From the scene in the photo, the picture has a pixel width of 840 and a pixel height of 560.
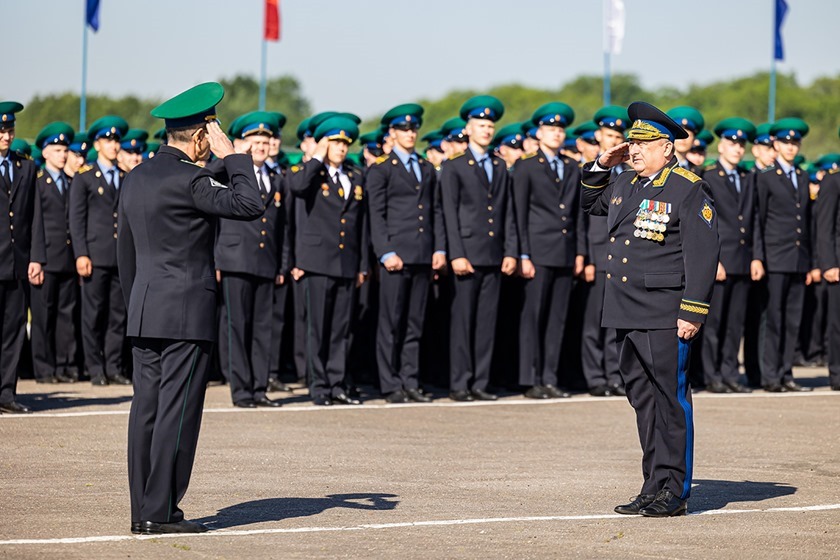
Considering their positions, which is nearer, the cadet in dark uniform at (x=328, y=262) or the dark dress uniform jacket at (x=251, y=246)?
the dark dress uniform jacket at (x=251, y=246)

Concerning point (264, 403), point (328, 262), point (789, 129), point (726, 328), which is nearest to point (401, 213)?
point (328, 262)

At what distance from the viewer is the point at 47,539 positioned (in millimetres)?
7180

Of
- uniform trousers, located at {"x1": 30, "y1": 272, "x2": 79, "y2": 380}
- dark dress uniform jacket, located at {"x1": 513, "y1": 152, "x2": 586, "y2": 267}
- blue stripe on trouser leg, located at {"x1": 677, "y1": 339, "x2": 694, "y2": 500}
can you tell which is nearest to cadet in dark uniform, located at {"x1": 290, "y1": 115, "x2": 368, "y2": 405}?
dark dress uniform jacket, located at {"x1": 513, "y1": 152, "x2": 586, "y2": 267}

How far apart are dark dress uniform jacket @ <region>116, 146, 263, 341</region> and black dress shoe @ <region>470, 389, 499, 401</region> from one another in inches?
258

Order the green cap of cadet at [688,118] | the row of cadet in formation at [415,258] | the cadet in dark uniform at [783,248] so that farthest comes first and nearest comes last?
the cadet in dark uniform at [783,248] → the green cap of cadet at [688,118] → the row of cadet in formation at [415,258]

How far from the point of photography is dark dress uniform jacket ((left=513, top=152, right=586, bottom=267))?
1416 centimetres

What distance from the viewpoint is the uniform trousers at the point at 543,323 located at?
14266 millimetres

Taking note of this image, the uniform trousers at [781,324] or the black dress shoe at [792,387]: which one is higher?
the uniform trousers at [781,324]

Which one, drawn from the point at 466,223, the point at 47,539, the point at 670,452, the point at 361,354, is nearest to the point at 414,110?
the point at 466,223

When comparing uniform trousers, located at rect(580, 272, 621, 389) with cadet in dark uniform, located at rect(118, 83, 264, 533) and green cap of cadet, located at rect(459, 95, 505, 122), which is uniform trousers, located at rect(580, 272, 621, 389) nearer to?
green cap of cadet, located at rect(459, 95, 505, 122)

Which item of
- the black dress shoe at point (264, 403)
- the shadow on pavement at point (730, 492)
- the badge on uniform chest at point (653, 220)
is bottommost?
the black dress shoe at point (264, 403)

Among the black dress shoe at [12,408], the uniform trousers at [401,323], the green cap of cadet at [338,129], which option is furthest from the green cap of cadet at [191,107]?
the uniform trousers at [401,323]

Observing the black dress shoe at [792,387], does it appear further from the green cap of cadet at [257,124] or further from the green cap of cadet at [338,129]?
the green cap of cadet at [257,124]

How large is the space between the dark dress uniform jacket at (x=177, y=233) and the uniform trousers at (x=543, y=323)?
691 cm
